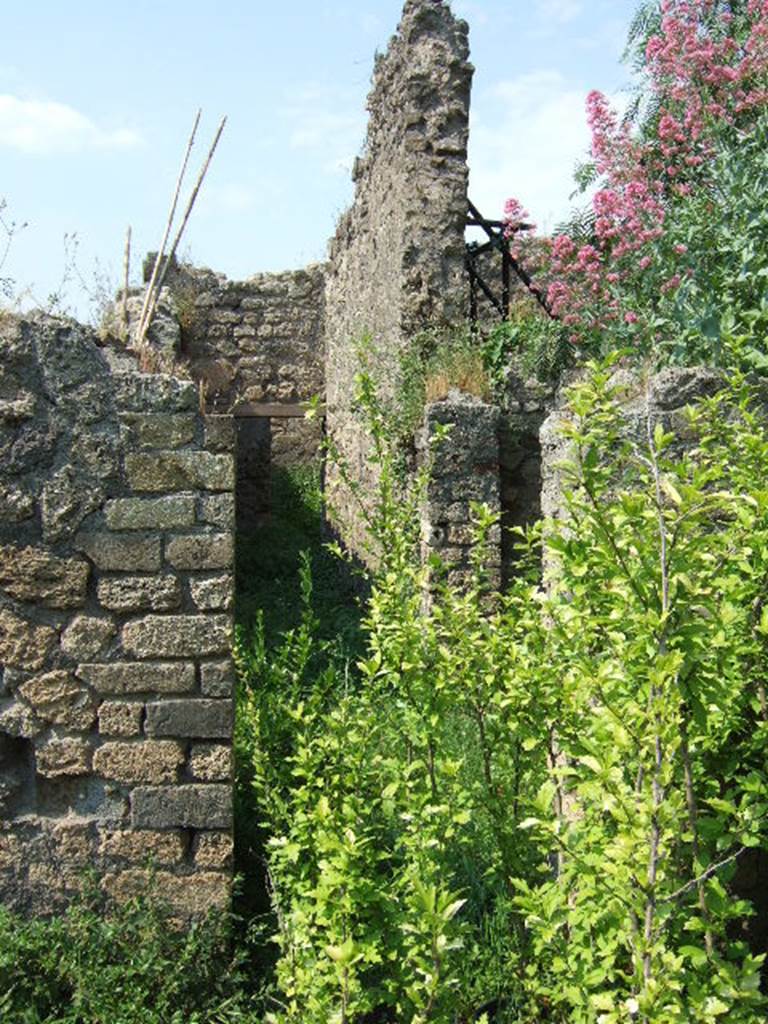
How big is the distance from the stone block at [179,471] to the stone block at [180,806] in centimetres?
97

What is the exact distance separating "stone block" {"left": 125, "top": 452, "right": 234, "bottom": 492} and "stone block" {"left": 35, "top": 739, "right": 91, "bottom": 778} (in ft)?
2.80

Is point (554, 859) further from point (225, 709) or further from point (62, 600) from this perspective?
point (62, 600)

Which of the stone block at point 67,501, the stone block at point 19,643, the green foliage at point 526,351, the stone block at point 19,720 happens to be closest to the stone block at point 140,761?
the stone block at point 19,720

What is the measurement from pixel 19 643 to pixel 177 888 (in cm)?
94

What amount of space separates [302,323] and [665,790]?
34.0 feet

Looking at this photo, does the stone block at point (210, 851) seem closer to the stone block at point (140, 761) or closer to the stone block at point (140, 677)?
the stone block at point (140, 761)

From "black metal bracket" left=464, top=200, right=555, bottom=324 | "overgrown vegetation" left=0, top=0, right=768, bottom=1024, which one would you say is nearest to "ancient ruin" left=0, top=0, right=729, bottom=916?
"overgrown vegetation" left=0, top=0, right=768, bottom=1024

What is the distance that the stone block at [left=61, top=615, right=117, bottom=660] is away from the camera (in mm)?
3729

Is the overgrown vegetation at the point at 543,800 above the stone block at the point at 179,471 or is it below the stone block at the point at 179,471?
below

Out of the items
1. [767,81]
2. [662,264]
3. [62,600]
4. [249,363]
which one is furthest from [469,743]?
[249,363]

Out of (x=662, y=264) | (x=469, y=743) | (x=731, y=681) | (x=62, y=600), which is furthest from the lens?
(x=662, y=264)

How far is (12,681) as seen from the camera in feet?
12.2

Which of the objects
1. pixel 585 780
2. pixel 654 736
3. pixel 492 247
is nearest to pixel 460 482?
pixel 492 247

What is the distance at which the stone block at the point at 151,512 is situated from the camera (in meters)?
3.72
